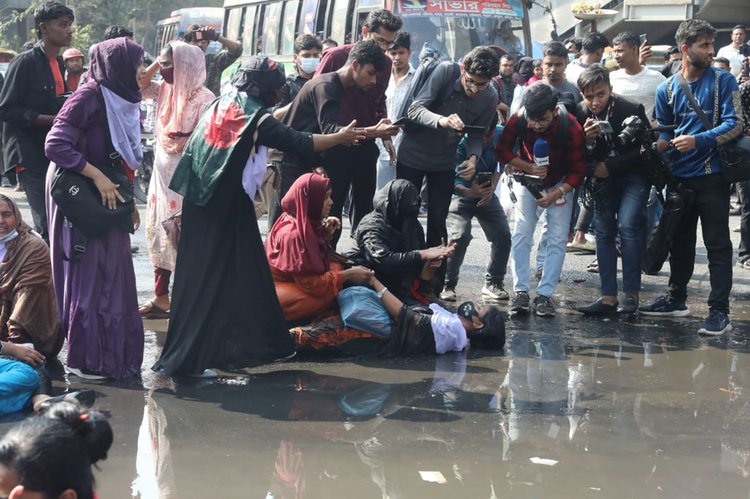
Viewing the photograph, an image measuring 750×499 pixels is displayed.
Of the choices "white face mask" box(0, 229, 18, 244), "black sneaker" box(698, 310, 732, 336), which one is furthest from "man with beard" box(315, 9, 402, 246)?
"black sneaker" box(698, 310, 732, 336)

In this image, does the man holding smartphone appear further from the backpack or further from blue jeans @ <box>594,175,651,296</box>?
blue jeans @ <box>594,175,651,296</box>

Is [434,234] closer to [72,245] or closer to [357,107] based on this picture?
[357,107]

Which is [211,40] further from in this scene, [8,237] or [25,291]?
[25,291]

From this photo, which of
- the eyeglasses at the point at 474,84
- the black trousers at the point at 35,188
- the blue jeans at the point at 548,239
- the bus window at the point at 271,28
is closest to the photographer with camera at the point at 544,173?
the blue jeans at the point at 548,239

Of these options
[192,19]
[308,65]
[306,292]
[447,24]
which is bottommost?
Result: [306,292]

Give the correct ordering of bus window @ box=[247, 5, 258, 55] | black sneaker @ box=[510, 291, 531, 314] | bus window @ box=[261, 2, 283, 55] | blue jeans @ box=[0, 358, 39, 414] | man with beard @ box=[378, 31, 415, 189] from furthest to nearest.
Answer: bus window @ box=[247, 5, 258, 55] < bus window @ box=[261, 2, 283, 55] < man with beard @ box=[378, 31, 415, 189] < black sneaker @ box=[510, 291, 531, 314] < blue jeans @ box=[0, 358, 39, 414]

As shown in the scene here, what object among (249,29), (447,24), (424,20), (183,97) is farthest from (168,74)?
(249,29)

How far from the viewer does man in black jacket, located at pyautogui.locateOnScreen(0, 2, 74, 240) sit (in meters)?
6.77

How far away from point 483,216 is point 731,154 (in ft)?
5.87

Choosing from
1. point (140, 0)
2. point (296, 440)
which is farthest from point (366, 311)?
point (140, 0)

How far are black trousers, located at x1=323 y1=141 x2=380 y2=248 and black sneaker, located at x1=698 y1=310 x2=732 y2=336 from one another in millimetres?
2299

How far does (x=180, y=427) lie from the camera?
4777 millimetres

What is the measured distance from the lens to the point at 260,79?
5.35 meters

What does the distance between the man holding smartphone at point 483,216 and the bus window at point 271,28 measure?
13181 mm
